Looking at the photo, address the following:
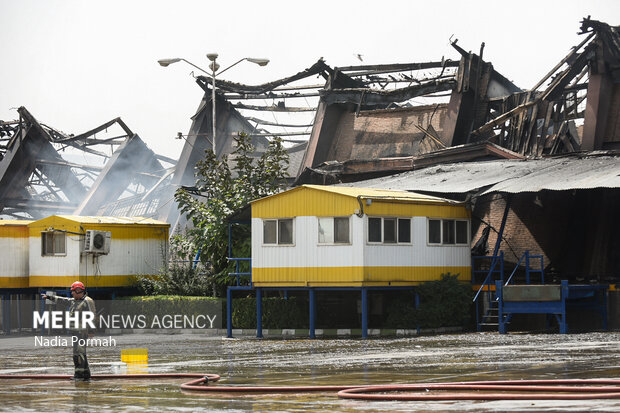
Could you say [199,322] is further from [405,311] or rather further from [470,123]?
[470,123]

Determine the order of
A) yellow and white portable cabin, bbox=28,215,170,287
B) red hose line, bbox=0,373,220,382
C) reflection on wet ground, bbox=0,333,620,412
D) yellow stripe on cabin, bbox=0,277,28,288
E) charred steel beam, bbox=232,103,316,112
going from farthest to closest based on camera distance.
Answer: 1. charred steel beam, bbox=232,103,316,112
2. yellow stripe on cabin, bbox=0,277,28,288
3. yellow and white portable cabin, bbox=28,215,170,287
4. red hose line, bbox=0,373,220,382
5. reflection on wet ground, bbox=0,333,620,412

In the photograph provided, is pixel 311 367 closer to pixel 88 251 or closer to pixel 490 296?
pixel 490 296

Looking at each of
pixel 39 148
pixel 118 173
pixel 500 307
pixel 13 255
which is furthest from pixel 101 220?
pixel 39 148

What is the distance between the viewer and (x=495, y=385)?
49.2ft

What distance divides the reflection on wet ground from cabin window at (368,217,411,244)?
325cm

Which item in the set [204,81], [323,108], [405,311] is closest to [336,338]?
[405,311]

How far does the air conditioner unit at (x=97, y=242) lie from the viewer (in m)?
39.0

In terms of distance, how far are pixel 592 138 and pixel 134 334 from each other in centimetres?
1832

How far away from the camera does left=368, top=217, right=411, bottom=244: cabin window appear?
106 ft

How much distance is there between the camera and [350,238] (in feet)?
105

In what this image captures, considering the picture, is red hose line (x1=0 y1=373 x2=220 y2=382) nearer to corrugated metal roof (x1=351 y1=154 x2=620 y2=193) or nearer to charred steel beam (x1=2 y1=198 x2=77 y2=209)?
corrugated metal roof (x1=351 y1=154 x2=620 y2=193)

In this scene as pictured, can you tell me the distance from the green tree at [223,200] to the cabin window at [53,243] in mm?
4440

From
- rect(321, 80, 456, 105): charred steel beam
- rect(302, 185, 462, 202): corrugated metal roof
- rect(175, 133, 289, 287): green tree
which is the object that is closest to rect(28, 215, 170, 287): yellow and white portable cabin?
rect(175, 133, 289, 287): green tree

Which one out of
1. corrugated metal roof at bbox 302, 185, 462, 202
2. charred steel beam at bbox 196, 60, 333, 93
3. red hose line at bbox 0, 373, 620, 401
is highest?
charred steel beam at bbox 196, 60, 333, 93
